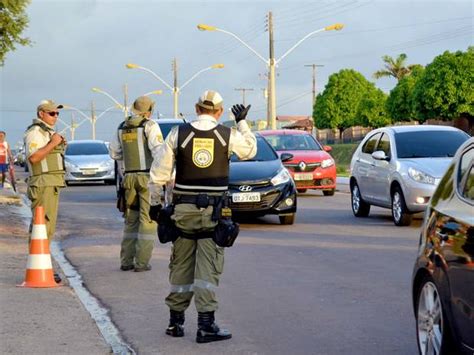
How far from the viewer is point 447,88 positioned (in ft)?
191

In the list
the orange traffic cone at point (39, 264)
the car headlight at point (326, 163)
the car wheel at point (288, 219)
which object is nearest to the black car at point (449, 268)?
the orange traffic cone at point (39, 264)

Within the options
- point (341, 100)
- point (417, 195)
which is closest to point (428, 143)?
point (417, 195)

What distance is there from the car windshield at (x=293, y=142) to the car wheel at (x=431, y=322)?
1863 cm

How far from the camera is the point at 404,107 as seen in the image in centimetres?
6912

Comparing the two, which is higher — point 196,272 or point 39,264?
point 196,272

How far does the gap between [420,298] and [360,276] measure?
429cm

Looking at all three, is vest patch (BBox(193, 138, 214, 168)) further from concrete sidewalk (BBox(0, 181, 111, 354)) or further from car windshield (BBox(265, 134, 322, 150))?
car windshield (BBox(265, 134, 322, 150))

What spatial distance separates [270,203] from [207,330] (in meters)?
8.94

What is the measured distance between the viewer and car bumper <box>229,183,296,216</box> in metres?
16.2

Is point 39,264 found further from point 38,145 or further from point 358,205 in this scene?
point 358,205

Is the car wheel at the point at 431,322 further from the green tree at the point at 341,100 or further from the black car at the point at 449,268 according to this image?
the green tree at the point at 341,100

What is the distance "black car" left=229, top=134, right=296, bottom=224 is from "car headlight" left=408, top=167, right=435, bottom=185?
2.00 metres

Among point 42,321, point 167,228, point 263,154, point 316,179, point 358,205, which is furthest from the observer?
point 316,179

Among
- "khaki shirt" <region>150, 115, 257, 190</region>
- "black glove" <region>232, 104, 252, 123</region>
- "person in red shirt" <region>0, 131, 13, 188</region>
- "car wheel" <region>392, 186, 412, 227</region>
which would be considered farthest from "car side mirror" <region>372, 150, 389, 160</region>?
"person in red shirt" <region>0, 131, 13, 188</region>
